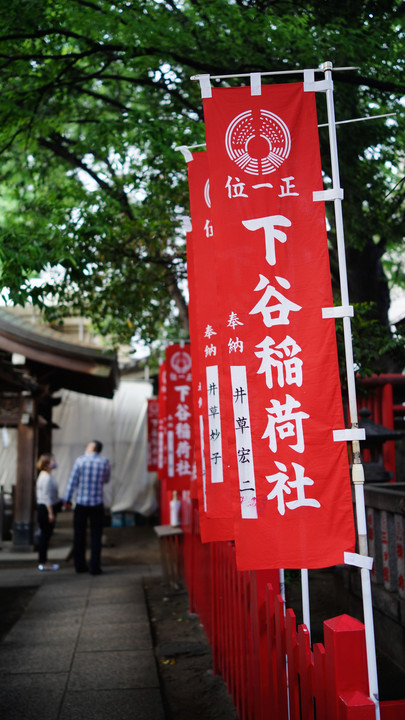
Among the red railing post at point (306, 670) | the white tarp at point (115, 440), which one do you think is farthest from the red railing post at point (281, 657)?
the white tarp at point (115, 440)

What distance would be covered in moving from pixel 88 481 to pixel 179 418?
1.73 metres

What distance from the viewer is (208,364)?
4.70 metres

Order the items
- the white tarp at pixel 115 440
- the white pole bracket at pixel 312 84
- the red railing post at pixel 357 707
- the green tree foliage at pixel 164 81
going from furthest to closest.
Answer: the white tarp at pixel 115 440 < the green tree foliage at pixel 164 81 < the white pole bracket at pixel 312 84 < the red railing post at pixel 357 707

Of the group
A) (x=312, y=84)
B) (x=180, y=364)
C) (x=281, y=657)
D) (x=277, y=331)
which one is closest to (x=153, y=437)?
(x=180, y=364)

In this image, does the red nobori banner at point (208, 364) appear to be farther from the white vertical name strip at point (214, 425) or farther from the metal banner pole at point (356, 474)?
the metal banner pole at point (356, 474)

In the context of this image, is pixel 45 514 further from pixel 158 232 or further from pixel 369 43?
pixel 369 43

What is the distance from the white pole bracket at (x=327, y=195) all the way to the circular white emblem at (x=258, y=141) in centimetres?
25

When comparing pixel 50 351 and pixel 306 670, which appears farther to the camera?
pixel 50 351

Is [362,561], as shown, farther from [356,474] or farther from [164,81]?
[164,81]

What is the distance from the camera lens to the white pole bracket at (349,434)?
9.75 feet

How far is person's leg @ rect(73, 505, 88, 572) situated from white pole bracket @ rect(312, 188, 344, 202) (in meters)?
8.34

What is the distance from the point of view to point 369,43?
22.8 ft

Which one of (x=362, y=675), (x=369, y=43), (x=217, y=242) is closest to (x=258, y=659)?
(x=362, y=675)

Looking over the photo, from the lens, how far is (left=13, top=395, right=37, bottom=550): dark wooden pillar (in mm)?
13445
